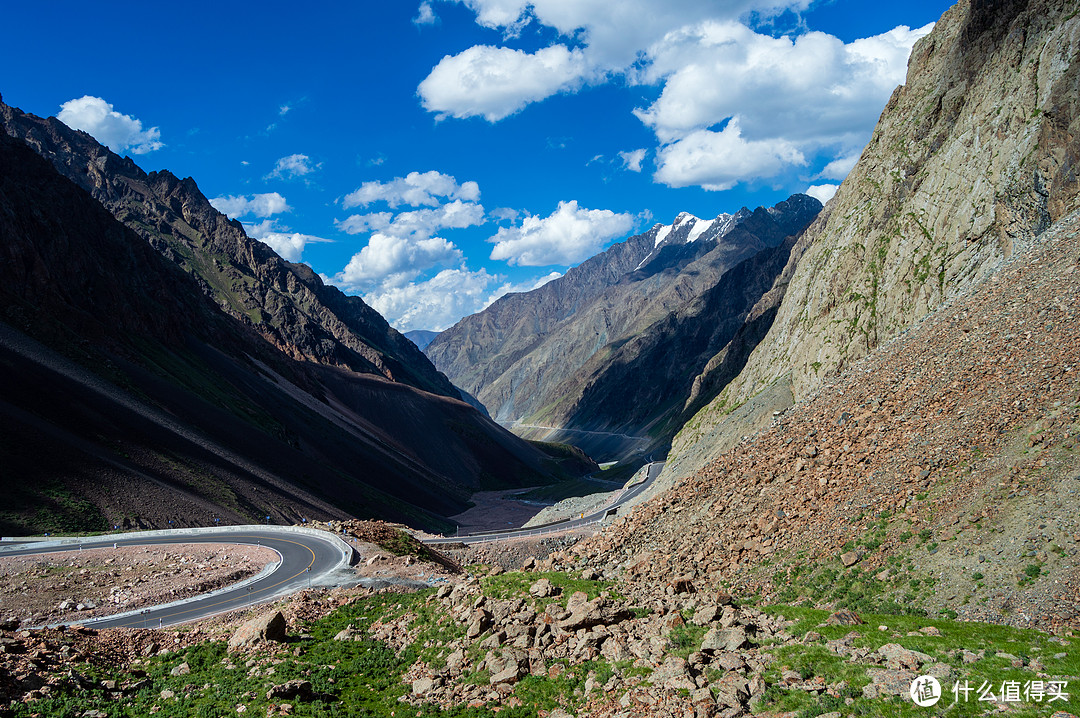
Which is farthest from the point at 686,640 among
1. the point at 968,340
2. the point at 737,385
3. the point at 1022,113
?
the point at 737,385

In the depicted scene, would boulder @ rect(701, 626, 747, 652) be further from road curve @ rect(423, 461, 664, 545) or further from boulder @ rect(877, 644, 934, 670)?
road curve @ rect(423, 461, 664, 545)

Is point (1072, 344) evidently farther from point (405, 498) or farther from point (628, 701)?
point (405, 498)

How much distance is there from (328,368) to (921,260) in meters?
136

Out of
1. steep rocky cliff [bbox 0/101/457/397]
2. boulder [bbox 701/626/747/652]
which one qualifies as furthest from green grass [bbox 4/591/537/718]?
steep rocky cliff [bbox 0/101/457/397]

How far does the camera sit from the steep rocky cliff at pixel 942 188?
36.0 metres

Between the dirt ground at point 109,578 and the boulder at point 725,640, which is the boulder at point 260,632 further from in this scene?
the boulder at point 725,640

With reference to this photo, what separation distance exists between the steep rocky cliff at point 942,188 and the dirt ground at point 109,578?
106ft

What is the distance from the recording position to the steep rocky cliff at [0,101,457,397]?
6412 inches

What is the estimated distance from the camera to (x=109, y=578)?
102 ft

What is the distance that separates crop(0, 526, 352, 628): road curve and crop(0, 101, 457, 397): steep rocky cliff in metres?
116

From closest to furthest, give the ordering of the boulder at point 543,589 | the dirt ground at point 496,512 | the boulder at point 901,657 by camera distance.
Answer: the boulder at point 901,657
the boulder at point 543,589
the dirt ground at point 496,512

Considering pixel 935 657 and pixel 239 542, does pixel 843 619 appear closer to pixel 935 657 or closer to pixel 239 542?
pixel 935 657

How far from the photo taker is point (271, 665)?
2005cm

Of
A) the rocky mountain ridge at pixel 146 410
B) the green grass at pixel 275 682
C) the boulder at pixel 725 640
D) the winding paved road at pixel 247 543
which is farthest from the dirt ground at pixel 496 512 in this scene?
the boulder at pixel 725 640
